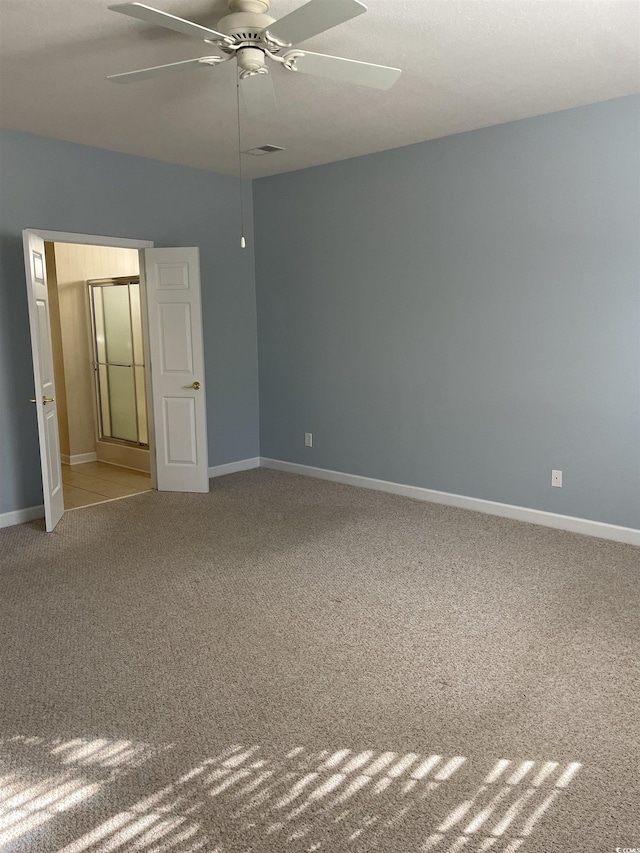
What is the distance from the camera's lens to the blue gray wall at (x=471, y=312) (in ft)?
13.9

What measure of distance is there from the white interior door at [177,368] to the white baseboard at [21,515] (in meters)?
1.05

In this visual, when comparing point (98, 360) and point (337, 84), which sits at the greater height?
point (337, 84)

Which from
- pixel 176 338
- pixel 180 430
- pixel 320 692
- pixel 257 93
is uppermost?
pixel 257 93

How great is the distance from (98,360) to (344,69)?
15.9 ft

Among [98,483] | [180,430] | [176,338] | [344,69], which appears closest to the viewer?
[344,69]

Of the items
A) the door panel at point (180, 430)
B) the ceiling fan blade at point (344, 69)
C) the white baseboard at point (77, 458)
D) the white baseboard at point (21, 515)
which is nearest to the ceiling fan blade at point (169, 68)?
the ceiling fan blade at point (344, 69)

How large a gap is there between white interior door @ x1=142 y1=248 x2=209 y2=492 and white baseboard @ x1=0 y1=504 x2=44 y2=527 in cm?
105

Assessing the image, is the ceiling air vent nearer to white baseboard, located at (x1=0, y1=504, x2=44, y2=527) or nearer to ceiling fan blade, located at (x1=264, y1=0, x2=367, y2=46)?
ceiling fan blade, located at (x1=264, y1=0, x2=367, y2=46)

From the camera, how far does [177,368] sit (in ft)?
18.5

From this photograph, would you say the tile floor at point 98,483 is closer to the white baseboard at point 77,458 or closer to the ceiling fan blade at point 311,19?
the white baseboard at point 77,458

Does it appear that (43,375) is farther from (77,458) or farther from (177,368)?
(77,458)

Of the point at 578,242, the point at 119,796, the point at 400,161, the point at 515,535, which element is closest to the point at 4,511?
the point at 119,796

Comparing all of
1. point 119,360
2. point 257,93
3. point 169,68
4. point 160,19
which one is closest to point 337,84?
point 257,93

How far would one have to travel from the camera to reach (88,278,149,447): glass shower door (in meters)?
6.63
